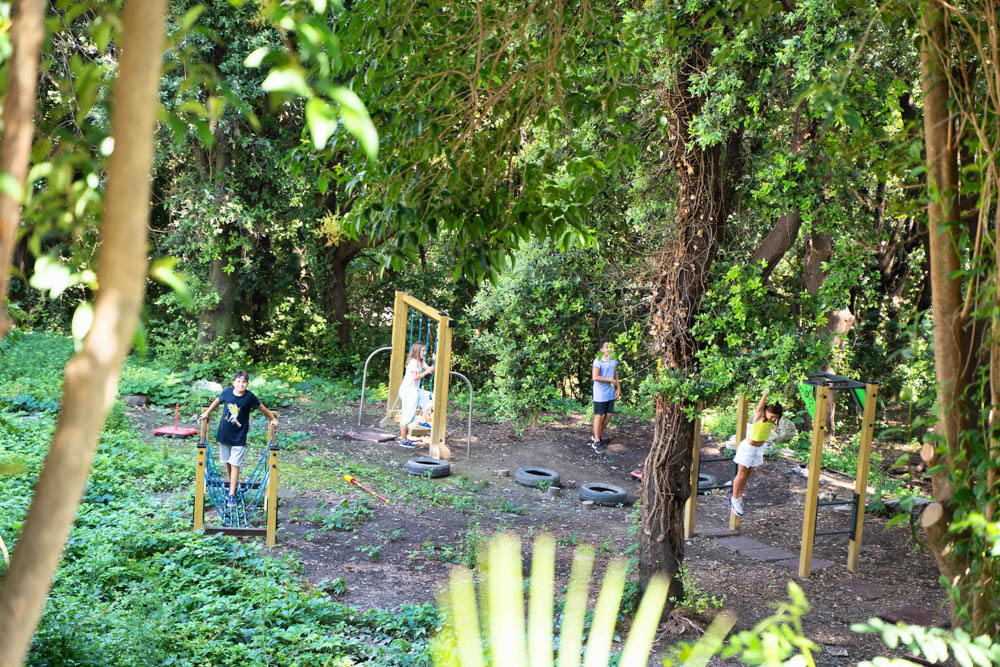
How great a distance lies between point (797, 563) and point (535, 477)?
315cm

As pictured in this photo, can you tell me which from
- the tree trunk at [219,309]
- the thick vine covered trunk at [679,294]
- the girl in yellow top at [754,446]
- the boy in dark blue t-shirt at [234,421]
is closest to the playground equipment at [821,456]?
the girl in yellow top at [754,446]

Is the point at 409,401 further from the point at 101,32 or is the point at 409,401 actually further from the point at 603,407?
the point at 101,32

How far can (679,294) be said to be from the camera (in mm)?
6320

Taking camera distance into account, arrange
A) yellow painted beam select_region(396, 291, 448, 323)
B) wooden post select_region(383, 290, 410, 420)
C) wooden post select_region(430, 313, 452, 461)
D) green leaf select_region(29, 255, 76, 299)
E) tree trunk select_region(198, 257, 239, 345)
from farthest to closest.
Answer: tree trunk select_region(198, 257, 239, 345) → wooden post select_region(383, 290, 410, 420) → yellow painted beam select_region(396, 291, 448, 323) → wooden post select_region(430, 313, 452, 461) → green leaf select_region(29, 255, 76, 299)

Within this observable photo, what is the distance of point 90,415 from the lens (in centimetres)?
113

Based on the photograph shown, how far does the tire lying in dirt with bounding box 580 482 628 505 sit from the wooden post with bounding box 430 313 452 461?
6.44ft

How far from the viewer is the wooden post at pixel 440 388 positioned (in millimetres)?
10672

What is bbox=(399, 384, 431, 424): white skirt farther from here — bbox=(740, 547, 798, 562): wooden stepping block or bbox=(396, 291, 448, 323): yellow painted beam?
bbox=(740, 547, 798, 562): wooden stepping block

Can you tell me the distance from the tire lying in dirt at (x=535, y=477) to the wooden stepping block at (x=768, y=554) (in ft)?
8.20

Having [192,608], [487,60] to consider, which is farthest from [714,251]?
[192,608]

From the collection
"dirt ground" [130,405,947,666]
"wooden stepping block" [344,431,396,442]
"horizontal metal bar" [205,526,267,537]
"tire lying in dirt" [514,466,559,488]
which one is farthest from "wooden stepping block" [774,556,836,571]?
"wooden stepping block" [344,431,396,442]

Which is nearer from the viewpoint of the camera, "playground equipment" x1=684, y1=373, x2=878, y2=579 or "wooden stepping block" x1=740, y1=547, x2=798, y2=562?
"playground equipment" x1=684, y1=373, x2=878, y2=579

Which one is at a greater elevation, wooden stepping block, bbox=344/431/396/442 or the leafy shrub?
the leafy shrub

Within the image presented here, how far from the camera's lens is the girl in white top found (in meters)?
11.1
